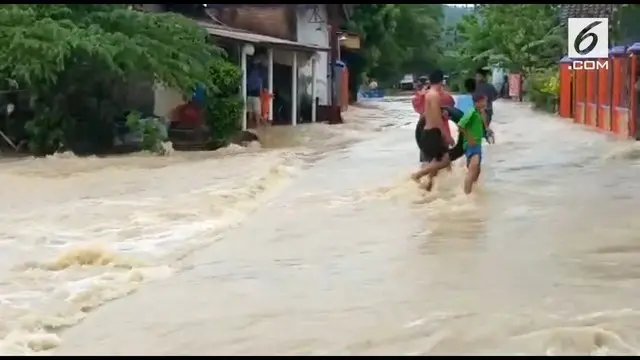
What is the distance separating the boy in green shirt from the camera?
41.3ft

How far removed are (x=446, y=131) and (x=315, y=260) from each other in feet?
14.4

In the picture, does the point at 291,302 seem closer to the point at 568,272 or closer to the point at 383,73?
the point at 568,272

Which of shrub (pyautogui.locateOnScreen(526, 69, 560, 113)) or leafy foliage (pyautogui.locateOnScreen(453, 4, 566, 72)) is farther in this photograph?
leafy foliage (pyautogui.locateOnScreen(453, 4, 566, 72))

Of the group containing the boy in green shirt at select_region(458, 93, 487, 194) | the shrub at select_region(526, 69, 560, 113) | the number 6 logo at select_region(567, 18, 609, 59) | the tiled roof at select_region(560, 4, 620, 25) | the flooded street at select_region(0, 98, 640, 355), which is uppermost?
the tiled roof at select_region(560, 4, 620, 25)

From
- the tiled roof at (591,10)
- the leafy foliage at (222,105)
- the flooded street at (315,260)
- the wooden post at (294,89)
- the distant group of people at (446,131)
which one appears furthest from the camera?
the tiled roof at (591,10)

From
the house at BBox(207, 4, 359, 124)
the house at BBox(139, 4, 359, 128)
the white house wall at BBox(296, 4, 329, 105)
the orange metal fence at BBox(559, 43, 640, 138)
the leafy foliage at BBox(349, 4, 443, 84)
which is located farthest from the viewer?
the leafy foliage at BBox(349, 4, 443, 84)

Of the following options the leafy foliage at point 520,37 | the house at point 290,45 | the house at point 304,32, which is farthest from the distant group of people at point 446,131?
the leafy foliage at point 520,37

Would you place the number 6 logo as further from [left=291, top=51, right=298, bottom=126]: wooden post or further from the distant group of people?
the distant group of people

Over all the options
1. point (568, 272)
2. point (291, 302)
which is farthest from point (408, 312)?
point (568, 272)

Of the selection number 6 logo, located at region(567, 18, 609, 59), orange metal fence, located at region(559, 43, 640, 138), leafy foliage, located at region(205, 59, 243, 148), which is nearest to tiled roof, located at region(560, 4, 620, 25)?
number 6 logo, located at region(567, 18, 609, 59)

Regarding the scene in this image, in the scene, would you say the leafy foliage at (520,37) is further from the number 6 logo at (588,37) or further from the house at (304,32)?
the number 6 logo at (588,37)

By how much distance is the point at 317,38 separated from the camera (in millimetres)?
36625

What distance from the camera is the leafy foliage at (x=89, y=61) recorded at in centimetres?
1786

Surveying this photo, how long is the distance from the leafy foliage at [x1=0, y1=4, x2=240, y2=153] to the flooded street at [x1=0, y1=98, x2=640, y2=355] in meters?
1.65
